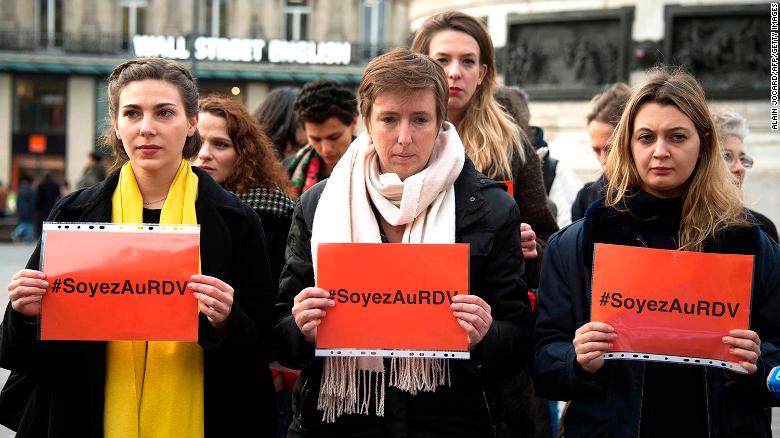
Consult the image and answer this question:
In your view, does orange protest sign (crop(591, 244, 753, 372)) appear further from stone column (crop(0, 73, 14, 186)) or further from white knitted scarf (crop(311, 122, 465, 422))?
stone column (crop(0, 73, 14, 186))

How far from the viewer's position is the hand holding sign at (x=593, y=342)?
3072 millimetres

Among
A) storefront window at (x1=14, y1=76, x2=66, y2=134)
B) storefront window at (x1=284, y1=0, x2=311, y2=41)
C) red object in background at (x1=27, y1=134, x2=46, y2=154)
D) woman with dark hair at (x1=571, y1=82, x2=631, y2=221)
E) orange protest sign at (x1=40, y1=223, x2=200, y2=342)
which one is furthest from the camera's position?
storefront window at (x1=284, y1=0, x2=311, y2=41)

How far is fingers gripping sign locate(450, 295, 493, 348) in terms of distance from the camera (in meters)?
3.09

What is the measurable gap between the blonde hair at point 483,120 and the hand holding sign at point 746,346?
1347 millimetres

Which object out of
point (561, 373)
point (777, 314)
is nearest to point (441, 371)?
point (561, 373)

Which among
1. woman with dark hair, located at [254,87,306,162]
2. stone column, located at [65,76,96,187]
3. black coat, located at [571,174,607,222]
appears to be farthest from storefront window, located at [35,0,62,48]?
black coat, located at [571,174,607,222]

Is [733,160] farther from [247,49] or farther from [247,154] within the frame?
[247,49]

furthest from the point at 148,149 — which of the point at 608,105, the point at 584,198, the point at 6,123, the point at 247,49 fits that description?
the point at 6,123

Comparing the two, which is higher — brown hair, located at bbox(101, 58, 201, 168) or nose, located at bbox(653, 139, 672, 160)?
brown hair, located at bbox(101, 58, 201, 168)

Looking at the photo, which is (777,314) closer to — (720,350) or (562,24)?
(720,350)

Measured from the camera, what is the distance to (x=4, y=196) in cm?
3158

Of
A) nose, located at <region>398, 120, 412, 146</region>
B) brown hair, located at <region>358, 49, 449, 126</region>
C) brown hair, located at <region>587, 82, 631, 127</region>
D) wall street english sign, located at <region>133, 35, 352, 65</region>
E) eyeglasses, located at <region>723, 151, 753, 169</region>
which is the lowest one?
nose, located at <region>398, 120, 412, 146</region>

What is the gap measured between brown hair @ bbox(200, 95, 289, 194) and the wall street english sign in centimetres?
3618

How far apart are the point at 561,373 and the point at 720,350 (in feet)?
1.61
